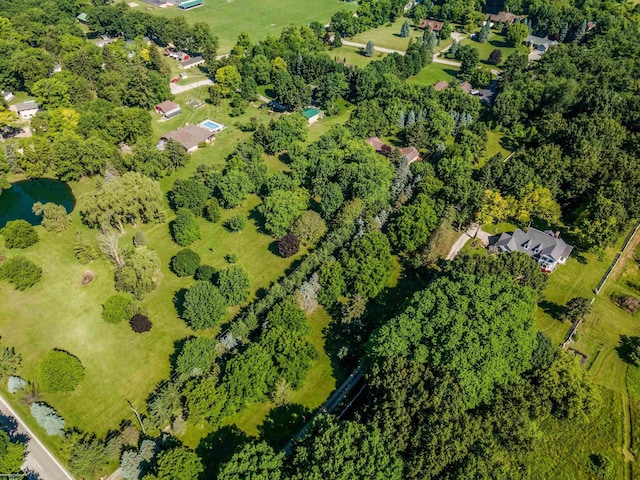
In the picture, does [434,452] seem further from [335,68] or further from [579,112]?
[335,68]

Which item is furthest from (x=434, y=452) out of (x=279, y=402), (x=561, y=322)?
(x=561, y=322)

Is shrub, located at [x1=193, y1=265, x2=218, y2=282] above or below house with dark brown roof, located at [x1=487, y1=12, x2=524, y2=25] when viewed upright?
below

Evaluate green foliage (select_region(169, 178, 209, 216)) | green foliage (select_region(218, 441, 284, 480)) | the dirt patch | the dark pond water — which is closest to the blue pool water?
green foliage (select_region(169, 178, 209, 216))

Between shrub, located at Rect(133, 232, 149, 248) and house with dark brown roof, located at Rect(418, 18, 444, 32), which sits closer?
shrub, located at Rect(133, 232, 149, 248)

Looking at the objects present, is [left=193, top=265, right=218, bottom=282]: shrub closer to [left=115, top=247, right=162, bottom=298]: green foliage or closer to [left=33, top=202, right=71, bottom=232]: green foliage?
[left=115, top=247, right=162, bottom=298]: green foliage

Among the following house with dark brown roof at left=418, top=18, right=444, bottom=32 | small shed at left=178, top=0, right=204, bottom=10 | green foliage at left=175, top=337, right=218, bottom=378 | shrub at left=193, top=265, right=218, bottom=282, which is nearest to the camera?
green foliage at left=175, top=337, right=218, bottom=378

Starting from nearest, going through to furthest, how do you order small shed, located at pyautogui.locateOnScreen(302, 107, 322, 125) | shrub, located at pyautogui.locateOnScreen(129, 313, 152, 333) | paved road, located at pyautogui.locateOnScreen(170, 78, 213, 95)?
1. shrub, located at pyautogui.locateOnScreen(129, 313, 152, 333)
2. small shed, located at pyautogui.locateOnScreen(302, 107, 322, 125)
3. paved road, located at pyautogui.locateOnScreen(170, 78, 213, 95)
